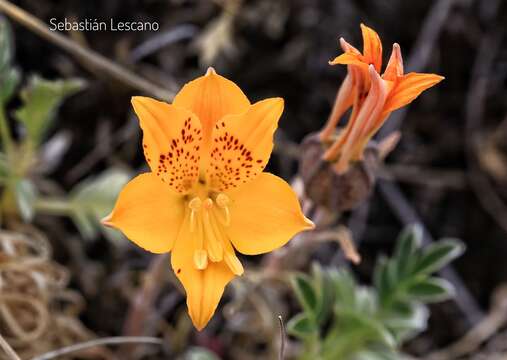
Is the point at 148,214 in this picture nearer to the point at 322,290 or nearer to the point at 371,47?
the point at 371,47

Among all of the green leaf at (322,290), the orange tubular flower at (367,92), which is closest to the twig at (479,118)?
the green leaf at (322,290)

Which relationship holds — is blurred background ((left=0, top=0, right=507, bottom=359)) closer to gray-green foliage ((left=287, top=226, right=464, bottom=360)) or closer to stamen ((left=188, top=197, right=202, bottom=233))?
gray-green foliage ((left=287, top=226, right=464, bottom=360))

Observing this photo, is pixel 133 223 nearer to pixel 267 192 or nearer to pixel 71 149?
pixel 267 192

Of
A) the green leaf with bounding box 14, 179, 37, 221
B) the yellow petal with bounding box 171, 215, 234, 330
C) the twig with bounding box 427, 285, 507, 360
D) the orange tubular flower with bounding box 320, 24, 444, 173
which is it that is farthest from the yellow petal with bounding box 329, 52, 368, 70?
the twig with bounding box 427, 285, 507, 360

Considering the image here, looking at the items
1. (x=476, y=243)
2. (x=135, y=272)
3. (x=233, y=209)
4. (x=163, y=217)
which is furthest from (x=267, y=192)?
(x=476, y=243)

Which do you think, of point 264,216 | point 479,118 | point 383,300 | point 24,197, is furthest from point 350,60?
point 479,118
